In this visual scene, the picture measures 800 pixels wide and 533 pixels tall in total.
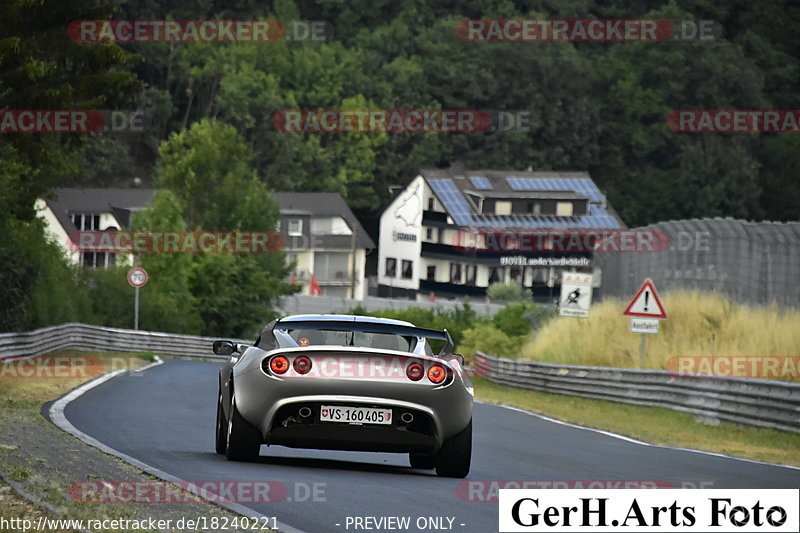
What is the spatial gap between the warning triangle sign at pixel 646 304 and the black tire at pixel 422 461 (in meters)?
15.0

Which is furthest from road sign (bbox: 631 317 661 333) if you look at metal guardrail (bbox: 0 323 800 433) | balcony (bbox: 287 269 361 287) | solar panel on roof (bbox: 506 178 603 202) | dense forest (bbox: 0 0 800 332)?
solar panel on roof (bbox: 506 178 603 202)

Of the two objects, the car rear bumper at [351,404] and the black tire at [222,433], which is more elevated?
the car rear bumper at [351,404]

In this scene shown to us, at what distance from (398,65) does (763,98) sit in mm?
34569

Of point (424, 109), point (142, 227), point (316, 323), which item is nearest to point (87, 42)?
point (316, 323)

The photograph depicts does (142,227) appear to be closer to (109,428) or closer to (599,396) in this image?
(599,396)

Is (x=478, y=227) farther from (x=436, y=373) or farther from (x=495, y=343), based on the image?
(x=436, y=373)

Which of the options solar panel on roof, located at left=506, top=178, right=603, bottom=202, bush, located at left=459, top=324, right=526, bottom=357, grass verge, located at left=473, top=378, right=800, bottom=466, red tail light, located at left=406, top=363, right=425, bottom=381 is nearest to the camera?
red tail light, located at left=406, top=363, right=425, bottom=381

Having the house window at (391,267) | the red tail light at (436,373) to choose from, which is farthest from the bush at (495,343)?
the house window at (391,267)

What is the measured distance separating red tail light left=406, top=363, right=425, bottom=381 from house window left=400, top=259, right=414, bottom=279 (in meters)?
108

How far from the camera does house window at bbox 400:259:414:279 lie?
119750 mm

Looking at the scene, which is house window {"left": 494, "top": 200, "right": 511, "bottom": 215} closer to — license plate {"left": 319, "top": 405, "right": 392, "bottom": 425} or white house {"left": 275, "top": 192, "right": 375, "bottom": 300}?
white house {"left": 275, "top": 192, "right": 375, "bottom": 300}

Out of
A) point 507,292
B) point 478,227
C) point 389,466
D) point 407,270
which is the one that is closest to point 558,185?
point 478,227

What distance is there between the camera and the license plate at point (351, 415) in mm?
11461

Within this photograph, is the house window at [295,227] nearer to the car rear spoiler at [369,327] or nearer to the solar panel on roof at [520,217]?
the solar panel on roof at [520,217]
